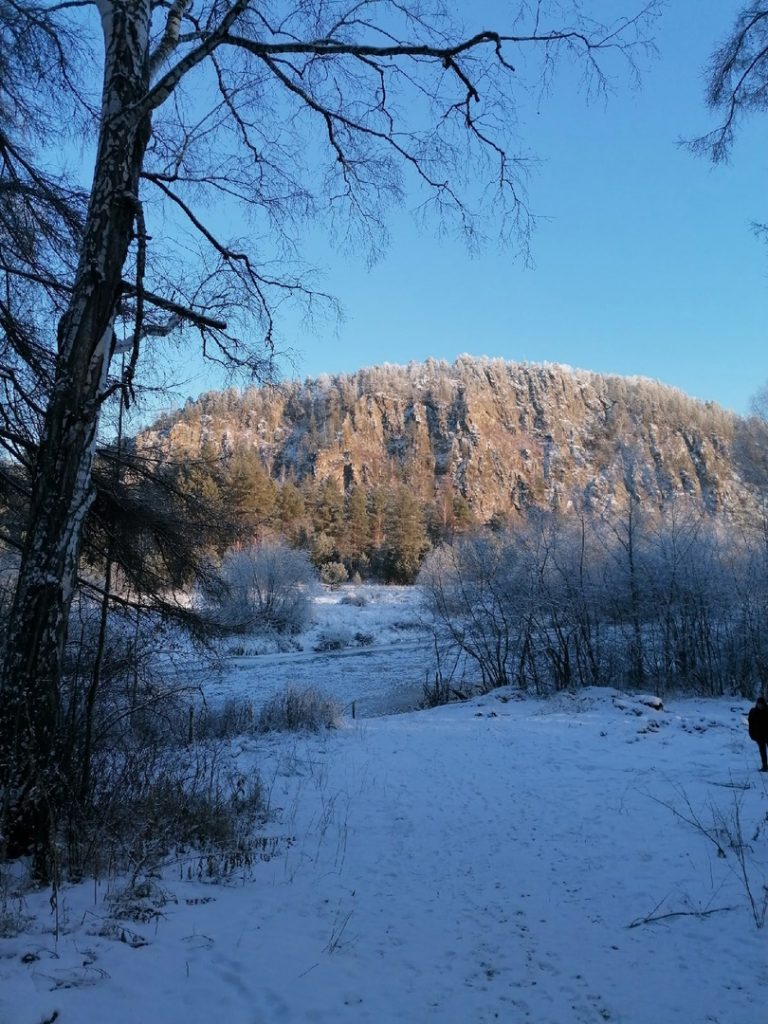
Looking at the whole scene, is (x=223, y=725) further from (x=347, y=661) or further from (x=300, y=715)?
(x=347, y=661)

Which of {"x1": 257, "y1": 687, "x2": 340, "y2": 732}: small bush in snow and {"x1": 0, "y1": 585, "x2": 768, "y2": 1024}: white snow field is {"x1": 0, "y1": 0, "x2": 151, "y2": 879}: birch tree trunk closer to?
{"x1": 0, "y1": 585, "x2": 768, "y2": 1024}: white snow field

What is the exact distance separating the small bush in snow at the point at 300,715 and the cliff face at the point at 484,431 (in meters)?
79.3

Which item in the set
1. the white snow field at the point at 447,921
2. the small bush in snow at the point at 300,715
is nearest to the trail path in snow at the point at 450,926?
the white snow field at the point at 447,921

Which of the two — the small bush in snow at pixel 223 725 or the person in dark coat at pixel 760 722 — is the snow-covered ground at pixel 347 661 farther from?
the person in dark coat at pixel 760 722

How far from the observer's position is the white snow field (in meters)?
2.77

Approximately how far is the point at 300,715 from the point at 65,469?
11757mm

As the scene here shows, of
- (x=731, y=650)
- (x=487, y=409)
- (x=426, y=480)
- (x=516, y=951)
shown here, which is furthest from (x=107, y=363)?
(x=487, y=409)

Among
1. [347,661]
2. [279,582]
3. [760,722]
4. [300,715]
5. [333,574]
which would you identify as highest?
[333,574]

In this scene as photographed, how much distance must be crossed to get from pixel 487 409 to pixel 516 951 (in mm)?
138276

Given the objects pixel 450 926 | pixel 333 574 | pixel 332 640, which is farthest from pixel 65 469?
pixel 333 574

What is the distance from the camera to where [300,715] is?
14008mm

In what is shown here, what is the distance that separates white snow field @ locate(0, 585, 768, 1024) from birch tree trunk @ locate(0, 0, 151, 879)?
2.25 ft

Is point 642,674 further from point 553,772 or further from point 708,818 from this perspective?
point 708,818

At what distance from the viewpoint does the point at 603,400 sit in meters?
154
